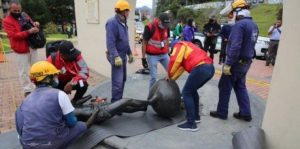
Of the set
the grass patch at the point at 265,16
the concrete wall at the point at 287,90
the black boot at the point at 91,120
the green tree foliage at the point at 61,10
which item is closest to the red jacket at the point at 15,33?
the black boot at the point at 91,120

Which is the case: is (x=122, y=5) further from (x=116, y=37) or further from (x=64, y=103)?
(x=64, y=103)

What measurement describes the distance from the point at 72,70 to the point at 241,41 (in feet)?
8.44

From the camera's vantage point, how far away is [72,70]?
4.91 meters

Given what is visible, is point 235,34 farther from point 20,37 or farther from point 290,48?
point 20,37

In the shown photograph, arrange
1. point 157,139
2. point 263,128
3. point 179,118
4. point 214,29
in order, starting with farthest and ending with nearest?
point 214,29, point 179,118, point 157,139, point 263,128

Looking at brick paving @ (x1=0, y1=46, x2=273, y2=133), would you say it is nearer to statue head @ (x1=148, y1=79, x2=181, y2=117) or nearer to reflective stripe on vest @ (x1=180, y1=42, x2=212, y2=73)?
statue head @ (x1=148, y1=79, x2=181, y2=117)

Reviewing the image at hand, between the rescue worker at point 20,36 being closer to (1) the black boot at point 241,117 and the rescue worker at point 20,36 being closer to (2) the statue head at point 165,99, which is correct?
(2) the statue head at point 165,99

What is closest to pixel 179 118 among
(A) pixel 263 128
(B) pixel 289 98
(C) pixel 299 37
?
(A) pixel 263 128

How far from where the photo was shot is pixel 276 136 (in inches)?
136

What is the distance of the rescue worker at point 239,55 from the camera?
14.6 feet

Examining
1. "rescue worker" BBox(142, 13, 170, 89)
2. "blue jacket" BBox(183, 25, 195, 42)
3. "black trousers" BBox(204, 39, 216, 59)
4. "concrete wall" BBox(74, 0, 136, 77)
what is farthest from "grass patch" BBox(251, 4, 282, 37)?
"rescue worker" BBox(142, 13, 170, 89)

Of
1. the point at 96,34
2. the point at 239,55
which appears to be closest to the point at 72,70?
the point at 239,55

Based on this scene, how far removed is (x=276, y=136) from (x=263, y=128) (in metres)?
0.26

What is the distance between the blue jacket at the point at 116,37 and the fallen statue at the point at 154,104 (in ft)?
2.76
